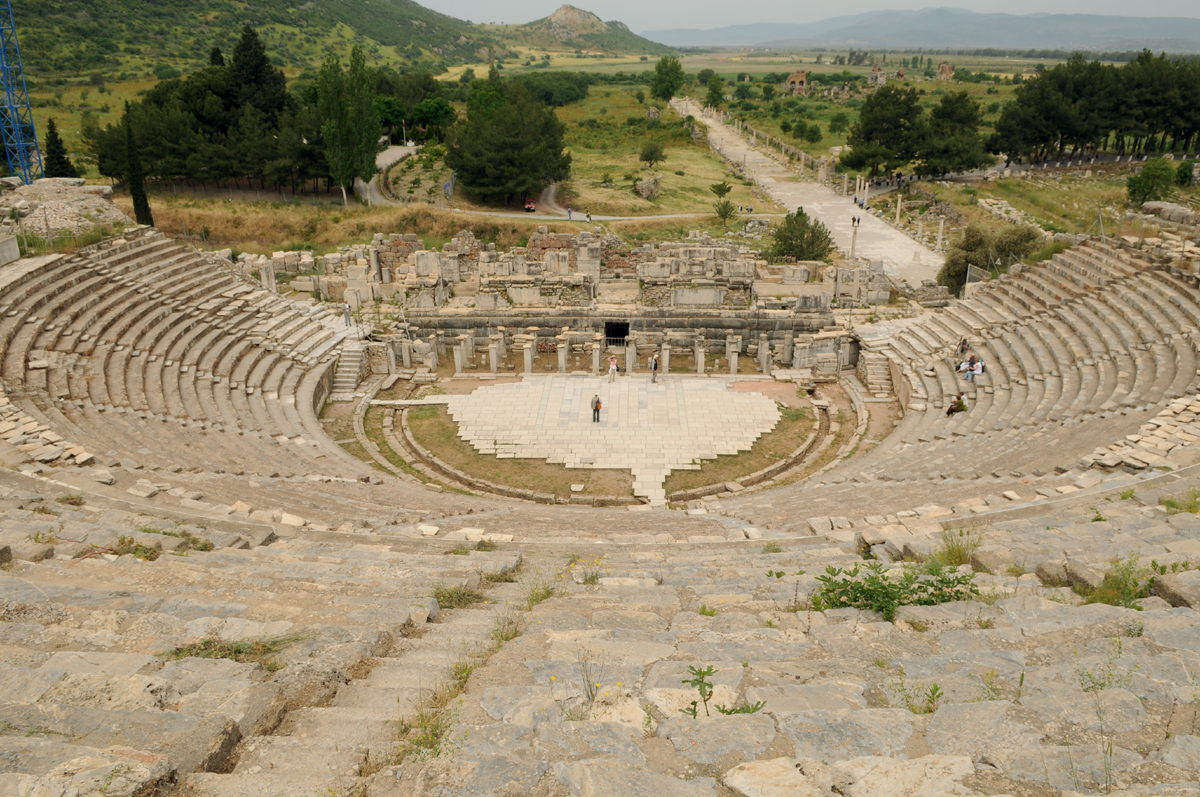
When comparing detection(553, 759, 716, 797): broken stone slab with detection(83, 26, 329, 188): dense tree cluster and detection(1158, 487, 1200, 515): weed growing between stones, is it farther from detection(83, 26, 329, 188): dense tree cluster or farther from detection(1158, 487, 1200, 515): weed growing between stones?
detection(83, 26, 329, 188): dense tree cluster

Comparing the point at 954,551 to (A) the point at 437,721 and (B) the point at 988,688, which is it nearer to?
(B) the point at 988,688

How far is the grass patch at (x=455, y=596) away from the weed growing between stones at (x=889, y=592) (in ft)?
11.1

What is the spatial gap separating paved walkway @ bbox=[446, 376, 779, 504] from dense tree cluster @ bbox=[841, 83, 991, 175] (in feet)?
132

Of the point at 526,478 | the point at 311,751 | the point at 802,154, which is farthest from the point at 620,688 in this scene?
the point at 802,154

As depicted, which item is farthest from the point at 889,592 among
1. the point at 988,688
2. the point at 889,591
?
the point at 988,688

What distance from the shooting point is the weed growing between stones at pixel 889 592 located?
6.93m

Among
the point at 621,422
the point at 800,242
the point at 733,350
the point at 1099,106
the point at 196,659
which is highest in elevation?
the point at 1099,106

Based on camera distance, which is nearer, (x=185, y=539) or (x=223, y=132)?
(x=185, y=539)

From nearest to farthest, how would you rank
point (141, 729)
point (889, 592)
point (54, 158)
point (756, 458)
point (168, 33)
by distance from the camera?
point (141, 729), point (889, 592), point (756, 458), point (54, 158), point (168, 33)

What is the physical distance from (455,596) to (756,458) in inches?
515

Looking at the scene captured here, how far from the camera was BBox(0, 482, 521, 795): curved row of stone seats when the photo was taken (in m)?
4.26

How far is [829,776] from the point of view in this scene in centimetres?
418

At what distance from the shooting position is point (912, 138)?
184 feet

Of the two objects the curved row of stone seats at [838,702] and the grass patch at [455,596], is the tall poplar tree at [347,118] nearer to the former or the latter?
the grass patch at [455,596]
